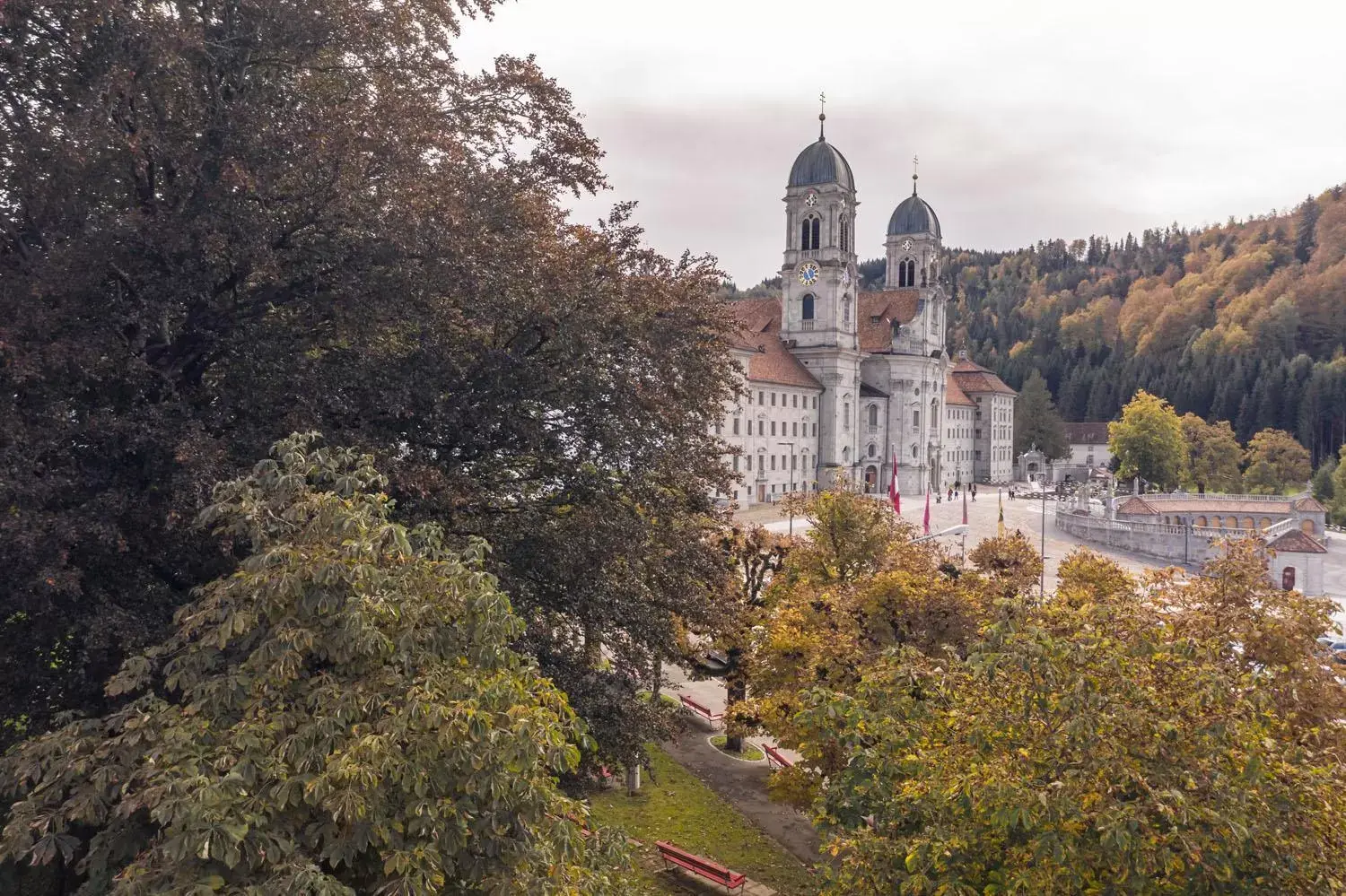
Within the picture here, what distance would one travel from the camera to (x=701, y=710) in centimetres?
2761

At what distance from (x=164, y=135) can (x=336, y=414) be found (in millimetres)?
4335

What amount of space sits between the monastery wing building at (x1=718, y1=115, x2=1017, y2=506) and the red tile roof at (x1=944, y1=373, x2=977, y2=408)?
60.9 ft

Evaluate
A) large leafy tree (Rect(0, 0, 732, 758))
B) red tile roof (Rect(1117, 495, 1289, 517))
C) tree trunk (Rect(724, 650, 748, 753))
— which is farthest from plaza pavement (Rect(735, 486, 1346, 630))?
large leafy tree (Rect(0, 0, 732, 758))

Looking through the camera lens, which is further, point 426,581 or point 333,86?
point 333,86

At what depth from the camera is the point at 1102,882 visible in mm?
8492

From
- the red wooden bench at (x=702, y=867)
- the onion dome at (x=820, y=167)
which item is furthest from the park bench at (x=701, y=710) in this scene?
the onion dome at (x=820, y=167)

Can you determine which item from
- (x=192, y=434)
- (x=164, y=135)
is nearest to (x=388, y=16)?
(x=164, y=135)

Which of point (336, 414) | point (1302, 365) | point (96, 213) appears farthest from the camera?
point (1302, 365)

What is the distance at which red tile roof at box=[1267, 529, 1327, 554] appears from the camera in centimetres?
4594

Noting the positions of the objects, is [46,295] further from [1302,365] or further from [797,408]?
[1302,365]

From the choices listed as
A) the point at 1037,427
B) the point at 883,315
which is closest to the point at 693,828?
the point at 883,315

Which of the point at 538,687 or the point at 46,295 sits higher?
the point at 46,295

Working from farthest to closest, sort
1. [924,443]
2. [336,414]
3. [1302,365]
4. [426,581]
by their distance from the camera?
[1302,365] → [924,443] → [336,414] → [426,581]

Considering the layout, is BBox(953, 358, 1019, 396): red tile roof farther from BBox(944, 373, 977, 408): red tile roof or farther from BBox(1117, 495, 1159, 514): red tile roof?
BBox(1117, 495, 1159, 514): red tile roof
